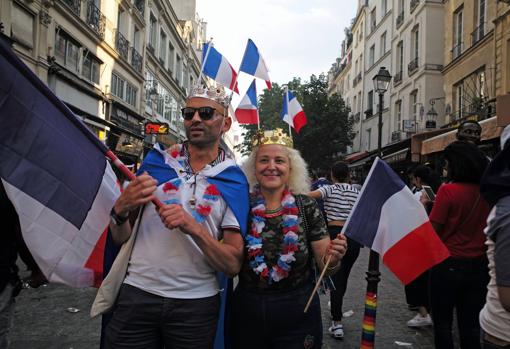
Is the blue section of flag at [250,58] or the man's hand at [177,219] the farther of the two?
the blue section of flag at [250,58]

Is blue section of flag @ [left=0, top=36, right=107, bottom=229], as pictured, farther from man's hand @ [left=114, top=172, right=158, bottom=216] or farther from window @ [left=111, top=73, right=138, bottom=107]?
window @ [left=111, top=73, right=138, bottom=107]

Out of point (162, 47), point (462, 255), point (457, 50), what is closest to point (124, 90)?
point (162, 47)

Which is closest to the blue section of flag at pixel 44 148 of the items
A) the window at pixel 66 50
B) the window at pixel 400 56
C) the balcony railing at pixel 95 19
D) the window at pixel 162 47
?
the window at pixel 66 50

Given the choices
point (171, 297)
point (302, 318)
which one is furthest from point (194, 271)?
point (302, 318)

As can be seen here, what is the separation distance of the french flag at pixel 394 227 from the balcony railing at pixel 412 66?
2124 centimetres

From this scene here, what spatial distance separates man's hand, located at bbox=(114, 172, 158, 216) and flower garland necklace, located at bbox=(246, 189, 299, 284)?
70 cm

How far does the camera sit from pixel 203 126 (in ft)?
8.07

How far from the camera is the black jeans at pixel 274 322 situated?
242 centimetres

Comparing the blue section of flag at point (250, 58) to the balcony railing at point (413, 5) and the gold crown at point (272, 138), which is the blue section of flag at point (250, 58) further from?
the balcony railing at point (413, 5)

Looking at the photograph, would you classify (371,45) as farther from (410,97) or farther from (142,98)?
(142,98)

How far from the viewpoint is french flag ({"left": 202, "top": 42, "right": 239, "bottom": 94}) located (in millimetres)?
3168

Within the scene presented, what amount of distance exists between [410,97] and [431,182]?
19076 millimetres

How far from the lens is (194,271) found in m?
2.22

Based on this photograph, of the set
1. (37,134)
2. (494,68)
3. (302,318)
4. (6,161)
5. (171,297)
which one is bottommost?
(302,318)
